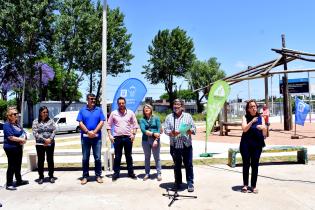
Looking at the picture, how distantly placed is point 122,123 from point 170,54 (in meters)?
48.9

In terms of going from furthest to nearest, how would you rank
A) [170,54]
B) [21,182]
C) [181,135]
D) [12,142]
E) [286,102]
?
[170,54] < [286,102] < [21,182] < [12,142] < [181,135]

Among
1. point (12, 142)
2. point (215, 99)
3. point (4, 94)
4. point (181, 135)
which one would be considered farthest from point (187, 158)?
point (4, 94)

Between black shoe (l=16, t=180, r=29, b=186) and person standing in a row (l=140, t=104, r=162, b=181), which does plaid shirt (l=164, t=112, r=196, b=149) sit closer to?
person standing in a row (l=140, t=104, r=162, b=181)

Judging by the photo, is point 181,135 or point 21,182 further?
point 21,182

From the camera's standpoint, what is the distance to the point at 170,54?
56.4m

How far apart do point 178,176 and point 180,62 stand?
49.9m

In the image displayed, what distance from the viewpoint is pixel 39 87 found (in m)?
41.7

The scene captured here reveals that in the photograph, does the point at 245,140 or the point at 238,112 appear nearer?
the point at 245,140

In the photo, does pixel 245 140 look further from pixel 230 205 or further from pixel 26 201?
pixel 26 201

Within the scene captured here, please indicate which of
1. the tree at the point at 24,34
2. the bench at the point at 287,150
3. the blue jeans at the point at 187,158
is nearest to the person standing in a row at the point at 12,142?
the blue jeans at the point at 187,158

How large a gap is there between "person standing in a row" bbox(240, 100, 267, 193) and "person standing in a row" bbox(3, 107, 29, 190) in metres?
4.21

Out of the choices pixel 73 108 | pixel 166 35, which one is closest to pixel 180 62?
pixel 166 35

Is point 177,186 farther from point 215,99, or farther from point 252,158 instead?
point 215,99

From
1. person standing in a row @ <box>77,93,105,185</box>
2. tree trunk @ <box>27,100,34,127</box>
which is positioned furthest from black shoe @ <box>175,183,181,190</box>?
tree trunk @ <box>27,100,34,127</box>
